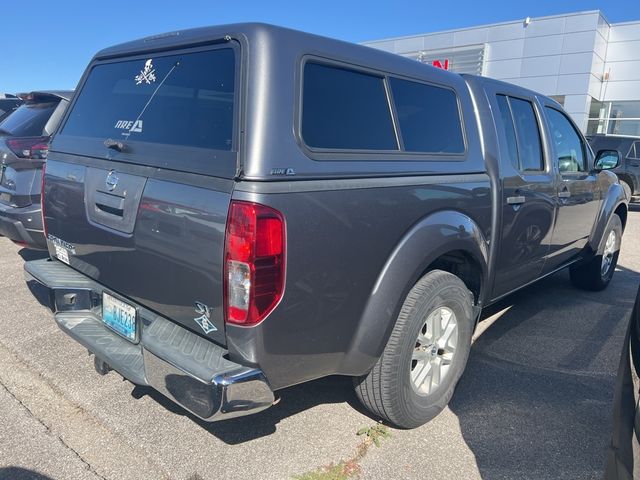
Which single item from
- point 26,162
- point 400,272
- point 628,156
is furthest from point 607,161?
point 628,156

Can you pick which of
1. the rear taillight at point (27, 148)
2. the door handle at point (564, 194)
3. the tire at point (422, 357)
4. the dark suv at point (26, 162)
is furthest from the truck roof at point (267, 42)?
the rear taillight at point (27, 148)

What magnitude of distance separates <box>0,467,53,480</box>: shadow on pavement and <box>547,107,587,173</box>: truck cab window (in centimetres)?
399

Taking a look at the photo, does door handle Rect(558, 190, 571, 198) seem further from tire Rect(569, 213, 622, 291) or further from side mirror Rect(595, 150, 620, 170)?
tire Rect(569, 213, 622, 291)

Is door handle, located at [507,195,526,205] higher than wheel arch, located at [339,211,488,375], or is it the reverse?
door handle, located at [507,195,526,205]

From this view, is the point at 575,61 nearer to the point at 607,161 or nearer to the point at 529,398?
the point at 607,161

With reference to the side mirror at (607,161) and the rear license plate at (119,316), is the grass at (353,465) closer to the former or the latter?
the rear license plate at (119,316)

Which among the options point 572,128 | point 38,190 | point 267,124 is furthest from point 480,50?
point 267,124

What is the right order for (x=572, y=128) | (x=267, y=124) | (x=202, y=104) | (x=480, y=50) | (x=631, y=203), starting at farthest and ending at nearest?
1. (x=480, y=50)
2. (x=631, y=203)
3. (x=572, y=128)
4. (x=202, y=104)
5. (x=267, y=124)

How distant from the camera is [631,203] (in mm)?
13922

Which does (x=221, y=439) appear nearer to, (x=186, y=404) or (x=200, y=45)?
(x=186, y=404)

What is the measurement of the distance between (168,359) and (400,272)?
112 centimetres

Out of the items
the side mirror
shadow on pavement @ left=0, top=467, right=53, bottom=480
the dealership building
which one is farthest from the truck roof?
the dealership building

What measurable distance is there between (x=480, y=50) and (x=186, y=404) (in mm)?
22799

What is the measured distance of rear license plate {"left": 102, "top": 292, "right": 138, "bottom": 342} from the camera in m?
2.40
